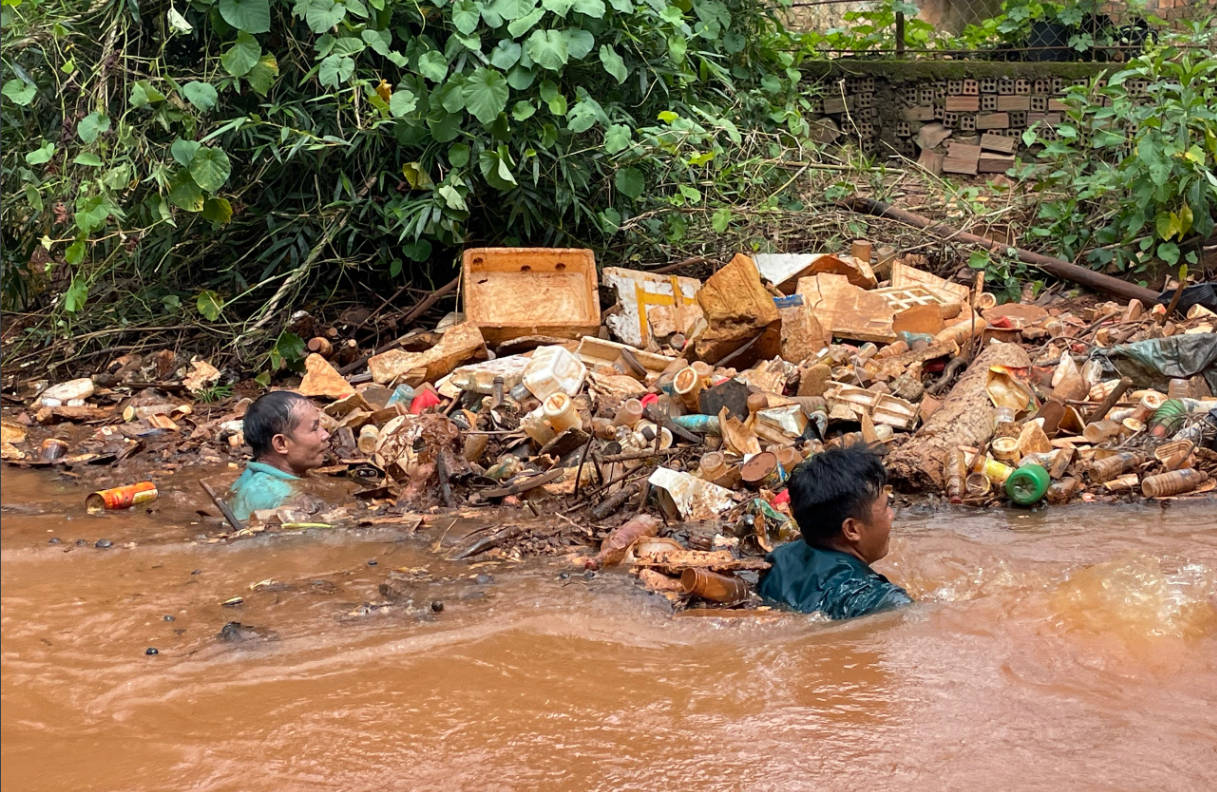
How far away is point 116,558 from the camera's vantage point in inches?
150

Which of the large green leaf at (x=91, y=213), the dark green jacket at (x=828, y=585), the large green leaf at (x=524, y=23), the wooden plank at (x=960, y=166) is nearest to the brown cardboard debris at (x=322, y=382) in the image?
the large green leaf at (x=91, y=213)

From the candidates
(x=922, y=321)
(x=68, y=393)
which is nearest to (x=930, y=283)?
(x=922, y=321)

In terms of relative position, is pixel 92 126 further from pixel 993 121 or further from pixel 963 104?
pixel 993 121

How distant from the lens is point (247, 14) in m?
5.75

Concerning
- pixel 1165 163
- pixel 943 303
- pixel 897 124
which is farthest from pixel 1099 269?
pixel 897 124

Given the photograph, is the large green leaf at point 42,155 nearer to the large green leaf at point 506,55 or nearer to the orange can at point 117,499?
the orange can at point 117,499

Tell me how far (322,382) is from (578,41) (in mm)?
2276

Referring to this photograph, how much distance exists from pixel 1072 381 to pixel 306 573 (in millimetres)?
3527

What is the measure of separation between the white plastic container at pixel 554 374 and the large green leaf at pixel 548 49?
1.55 m

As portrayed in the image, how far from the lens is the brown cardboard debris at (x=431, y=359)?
5785mm

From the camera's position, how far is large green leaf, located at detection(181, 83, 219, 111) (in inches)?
220

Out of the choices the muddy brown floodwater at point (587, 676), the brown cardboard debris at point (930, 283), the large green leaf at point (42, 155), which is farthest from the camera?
the brown cardboard debris at point (930, 283)

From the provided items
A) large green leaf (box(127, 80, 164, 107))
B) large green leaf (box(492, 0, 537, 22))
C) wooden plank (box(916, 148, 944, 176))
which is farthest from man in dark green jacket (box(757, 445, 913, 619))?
wooden plank (box(916, 148, 944, 176))

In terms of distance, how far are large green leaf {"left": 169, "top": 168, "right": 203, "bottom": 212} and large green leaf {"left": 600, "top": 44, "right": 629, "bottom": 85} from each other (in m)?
2.26
